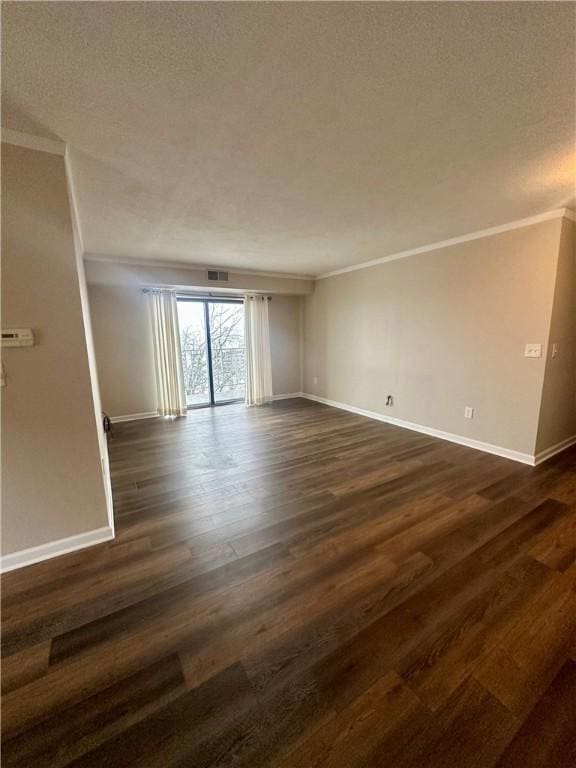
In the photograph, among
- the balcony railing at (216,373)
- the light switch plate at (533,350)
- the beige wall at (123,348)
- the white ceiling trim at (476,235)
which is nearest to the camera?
the white ceiling trim at (476,235)

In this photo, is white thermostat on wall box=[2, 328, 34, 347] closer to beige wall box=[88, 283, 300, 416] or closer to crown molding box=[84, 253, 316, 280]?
crown molding box=[84, 253, 316, 280]

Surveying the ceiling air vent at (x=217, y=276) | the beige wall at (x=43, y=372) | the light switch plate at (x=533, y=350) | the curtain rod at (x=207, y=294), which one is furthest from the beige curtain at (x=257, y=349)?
the light switch plate at (x=533, y=350)

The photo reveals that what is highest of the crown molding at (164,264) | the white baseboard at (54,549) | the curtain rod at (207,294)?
the crown molding at (164,264)

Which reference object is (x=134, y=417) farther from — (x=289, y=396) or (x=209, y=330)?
(x=289, y=396)

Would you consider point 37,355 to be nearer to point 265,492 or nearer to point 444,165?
point 265,492

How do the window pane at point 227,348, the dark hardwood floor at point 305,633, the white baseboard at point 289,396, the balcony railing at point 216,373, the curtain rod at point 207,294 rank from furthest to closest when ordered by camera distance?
1. the white baseboard at point 289,396
2. the window pane at point 227,348
3. the balcony railing at point 216,373
4. the curtain rod at point 207,294
5. the dark hardwood floor at point 305,633

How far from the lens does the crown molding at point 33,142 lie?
1.52m

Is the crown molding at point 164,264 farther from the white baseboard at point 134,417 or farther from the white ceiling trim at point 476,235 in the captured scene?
the white baseboard at point 134,417

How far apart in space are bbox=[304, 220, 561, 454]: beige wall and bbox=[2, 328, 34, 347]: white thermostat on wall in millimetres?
3833

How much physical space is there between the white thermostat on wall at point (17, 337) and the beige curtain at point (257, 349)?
394cm

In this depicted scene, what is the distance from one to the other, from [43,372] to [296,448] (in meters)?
2.50

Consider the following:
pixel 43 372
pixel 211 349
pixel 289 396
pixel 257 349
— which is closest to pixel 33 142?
pixel 43 372

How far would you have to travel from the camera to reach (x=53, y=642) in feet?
4.32

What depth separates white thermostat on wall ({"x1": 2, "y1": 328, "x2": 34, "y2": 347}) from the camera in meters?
1.60
